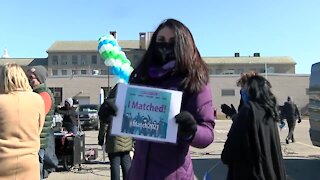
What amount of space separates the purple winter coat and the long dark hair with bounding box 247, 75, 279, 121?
1.90 metres

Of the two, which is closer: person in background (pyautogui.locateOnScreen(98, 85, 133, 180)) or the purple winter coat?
the purple winter coat

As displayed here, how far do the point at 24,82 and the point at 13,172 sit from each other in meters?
0.82

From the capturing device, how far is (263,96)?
4.86 m

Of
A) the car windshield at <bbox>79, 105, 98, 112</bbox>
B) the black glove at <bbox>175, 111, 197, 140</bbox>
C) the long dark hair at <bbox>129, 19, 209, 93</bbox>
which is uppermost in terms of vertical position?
the long dark hair at <bbox>129, 19, 209, 93</bbox>

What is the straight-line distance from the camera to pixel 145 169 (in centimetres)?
300

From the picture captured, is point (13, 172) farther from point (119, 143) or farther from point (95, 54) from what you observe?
point (95, 54)

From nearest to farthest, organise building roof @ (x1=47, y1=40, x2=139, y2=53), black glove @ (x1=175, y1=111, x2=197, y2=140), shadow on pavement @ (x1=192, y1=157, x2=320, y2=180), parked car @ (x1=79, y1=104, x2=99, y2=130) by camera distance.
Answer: black glove @ (x1=175, y1=111, x2=197, y2=140) → shadow on pavement @ (x1=192, y1=157, x2=320, y2=180) → parked car @ (x1=79, y1=104, x2=99, y2=130) → building roof @ (x1=47, y1=40, x2=139, y2=53)

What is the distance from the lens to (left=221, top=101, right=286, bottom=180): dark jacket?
184 inches

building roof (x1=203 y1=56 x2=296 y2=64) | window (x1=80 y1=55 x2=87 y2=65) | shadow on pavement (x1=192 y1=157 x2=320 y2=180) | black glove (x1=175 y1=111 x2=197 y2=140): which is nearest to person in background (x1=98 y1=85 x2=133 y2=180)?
shadow on pavement (x1=192 y1=157 x2=320 y2=180)

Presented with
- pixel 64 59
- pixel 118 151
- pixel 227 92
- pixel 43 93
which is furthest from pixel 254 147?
pixel 64 59

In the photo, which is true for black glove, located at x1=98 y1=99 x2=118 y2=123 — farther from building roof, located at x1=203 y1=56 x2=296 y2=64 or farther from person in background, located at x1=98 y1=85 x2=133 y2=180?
building roof, located at x1=203 y1=56 x2=296 y2=64

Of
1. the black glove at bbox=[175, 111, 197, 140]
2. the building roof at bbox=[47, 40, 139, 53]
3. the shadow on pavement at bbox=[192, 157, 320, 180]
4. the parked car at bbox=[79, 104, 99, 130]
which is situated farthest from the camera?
the building roof at bbox=[47, 40, 139, 53]

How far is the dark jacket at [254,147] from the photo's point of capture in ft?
15.4

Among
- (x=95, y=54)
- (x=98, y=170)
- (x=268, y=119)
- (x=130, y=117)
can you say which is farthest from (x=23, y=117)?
(x=95, y=54)
